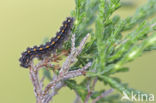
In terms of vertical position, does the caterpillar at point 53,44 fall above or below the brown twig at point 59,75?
above

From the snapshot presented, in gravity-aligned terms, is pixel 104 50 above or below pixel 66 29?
below

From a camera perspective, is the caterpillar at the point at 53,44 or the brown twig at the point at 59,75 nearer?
the brown twig at the point at 59,75

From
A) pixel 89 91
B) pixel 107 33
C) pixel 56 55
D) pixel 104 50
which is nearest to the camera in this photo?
pixel 104 50

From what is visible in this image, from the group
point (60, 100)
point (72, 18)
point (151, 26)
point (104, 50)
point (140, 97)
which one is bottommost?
point (60, 100)

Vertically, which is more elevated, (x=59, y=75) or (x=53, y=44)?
(x=53, y=44)

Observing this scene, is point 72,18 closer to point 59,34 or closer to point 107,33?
point 59,34

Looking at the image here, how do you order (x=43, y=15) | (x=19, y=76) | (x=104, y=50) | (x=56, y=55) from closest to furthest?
(x=104, y=50), (x=56, y=55), (x=19, y=76), (x=43, y=15)

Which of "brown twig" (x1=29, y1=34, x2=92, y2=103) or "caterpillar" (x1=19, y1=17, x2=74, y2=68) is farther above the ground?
"caterpillar" (x1=19, y1=17, x2=74, y2=68)

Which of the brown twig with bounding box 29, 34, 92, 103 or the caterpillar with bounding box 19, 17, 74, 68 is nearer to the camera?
the brown twig with bounding box 29, 34, 92, 103

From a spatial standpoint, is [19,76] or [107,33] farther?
[19,76]

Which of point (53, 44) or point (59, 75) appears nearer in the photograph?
point (59, 75)

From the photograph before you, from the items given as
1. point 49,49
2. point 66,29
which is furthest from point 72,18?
point 49,49
